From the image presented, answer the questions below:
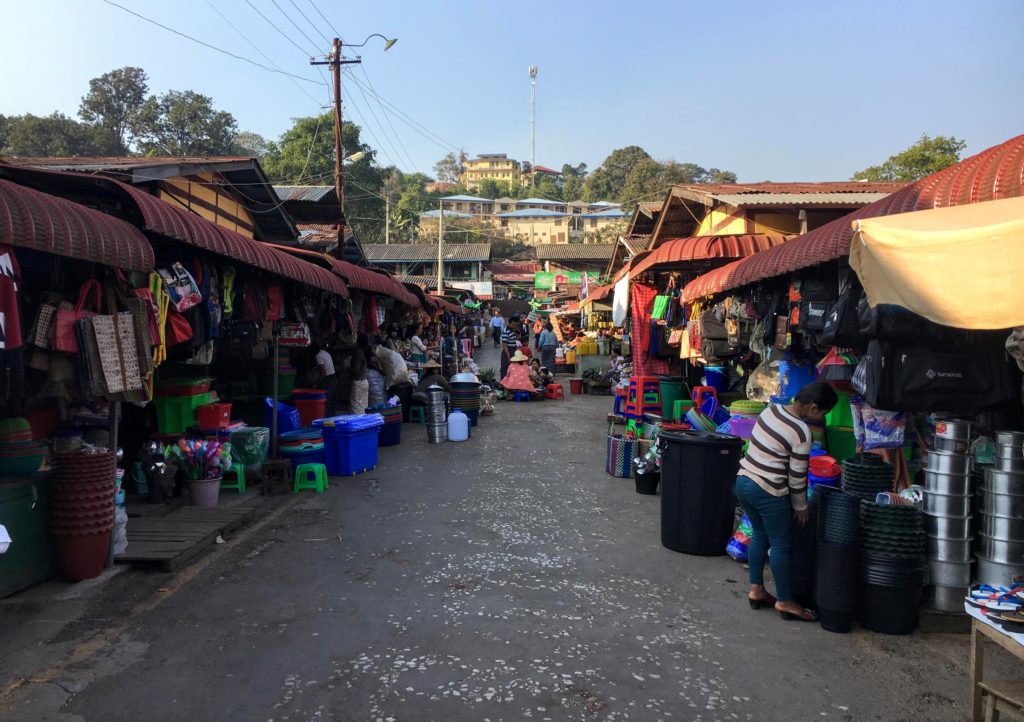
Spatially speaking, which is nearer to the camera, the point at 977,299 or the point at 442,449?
the point at 977,299

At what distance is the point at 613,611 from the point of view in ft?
16.4

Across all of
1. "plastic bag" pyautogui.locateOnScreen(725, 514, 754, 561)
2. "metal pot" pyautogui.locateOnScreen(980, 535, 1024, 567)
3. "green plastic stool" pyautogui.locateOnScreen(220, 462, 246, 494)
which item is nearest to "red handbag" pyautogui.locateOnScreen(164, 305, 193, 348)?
"green plastic stool" pyautogui.locateOnScreen(220, 462, 246, 494)

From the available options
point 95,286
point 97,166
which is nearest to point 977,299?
point 95,286

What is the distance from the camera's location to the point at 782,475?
15.7 ft

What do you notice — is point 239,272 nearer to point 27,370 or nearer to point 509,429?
point 27,370

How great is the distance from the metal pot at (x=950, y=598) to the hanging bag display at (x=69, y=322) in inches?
255

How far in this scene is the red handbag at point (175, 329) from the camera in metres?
6.29

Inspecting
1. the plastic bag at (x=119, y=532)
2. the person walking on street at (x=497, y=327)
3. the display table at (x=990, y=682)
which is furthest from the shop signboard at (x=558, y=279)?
the display table at (x=990, y=682)

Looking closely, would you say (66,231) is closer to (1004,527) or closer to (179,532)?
(179,532)

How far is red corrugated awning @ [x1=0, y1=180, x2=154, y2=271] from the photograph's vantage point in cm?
395

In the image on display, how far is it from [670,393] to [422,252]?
36534mm

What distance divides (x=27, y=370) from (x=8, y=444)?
63 cm

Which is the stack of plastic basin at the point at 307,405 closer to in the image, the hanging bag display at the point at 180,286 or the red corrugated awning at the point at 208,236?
the red corrugated awning at the point at 208,236

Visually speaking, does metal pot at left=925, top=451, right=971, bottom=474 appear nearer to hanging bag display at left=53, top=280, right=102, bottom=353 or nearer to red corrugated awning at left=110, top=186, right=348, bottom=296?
red corrugated awning at left=110, top=186, right=348, bottom=296
